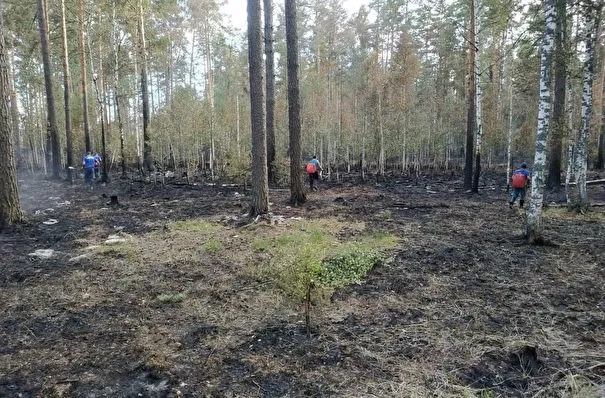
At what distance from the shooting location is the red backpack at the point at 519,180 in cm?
1203

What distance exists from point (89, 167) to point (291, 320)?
1867 centimetres

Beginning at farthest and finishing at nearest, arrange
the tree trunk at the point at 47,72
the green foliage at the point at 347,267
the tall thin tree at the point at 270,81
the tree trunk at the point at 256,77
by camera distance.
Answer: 1. the tree trunk at the point at 47,72
2. the tall thin tree at the point at 270,81
3. the tree trunk at the point at 256,77
4. the green foliage at the point at 347,267

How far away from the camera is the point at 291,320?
15.5 ft

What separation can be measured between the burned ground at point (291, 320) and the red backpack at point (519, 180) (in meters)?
2.97

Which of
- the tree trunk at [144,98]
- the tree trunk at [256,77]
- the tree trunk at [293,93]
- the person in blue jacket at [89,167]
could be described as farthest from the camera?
the tree trunk at [144,98]

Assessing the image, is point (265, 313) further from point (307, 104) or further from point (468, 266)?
point (307, 104)

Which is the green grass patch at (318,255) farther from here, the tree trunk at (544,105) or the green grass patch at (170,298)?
the tree trunk at (544,105)

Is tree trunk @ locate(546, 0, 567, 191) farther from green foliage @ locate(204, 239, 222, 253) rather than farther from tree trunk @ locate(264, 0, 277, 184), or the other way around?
tree trunk @ locate(264, 0, 277, 184)

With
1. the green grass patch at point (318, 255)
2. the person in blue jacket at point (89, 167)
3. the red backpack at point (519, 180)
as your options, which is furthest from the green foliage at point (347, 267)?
the person in blue jacket at point (89, 167)

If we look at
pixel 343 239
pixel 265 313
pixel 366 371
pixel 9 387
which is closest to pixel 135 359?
pixel 9 387

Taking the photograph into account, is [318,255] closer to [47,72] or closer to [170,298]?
[170,298]

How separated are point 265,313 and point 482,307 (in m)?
2.74

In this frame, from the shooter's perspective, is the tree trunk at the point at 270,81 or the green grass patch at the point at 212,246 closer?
the green grass patch at the point at 212,246

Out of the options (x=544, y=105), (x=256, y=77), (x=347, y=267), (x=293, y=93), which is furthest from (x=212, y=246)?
(x=544, y=105)
